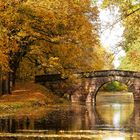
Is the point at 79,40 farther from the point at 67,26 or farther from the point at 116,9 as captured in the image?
the point at 116,9

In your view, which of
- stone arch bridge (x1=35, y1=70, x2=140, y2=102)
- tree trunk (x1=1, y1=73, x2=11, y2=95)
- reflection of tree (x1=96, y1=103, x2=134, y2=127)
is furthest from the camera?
stone arch bridge (x1=35, y1=70, x2=140, y2=102)

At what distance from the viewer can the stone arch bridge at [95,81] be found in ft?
167

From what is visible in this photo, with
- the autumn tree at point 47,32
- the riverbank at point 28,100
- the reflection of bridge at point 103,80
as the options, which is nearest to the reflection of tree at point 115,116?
the riverbank at point 28,100

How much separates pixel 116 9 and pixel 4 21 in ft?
52.1

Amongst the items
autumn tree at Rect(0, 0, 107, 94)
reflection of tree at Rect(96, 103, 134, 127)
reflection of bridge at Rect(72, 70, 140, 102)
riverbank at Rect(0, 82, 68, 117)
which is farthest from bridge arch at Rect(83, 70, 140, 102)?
reflection of tree at Rect(96, 103, 134, 127)

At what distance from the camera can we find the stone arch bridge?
2007 inches

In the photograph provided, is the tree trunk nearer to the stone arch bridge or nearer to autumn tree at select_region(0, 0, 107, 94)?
autumn tree at select_region(0, 0, 107, 94)

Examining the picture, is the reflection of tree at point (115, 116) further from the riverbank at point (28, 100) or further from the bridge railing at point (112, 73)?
the bridge railing at point (112, 73)

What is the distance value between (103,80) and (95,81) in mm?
899

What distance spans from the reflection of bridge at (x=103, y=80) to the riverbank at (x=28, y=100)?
3932 mm

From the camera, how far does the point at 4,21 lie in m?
34.5

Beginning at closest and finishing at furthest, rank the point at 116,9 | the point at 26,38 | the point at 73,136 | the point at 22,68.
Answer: the point at 73,136, the point at 116,9, the point at 26,38, the point at 22,68

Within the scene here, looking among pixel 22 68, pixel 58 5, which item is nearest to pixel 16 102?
pixel 58 5

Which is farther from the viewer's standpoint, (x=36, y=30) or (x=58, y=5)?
(x=36, y=30)
